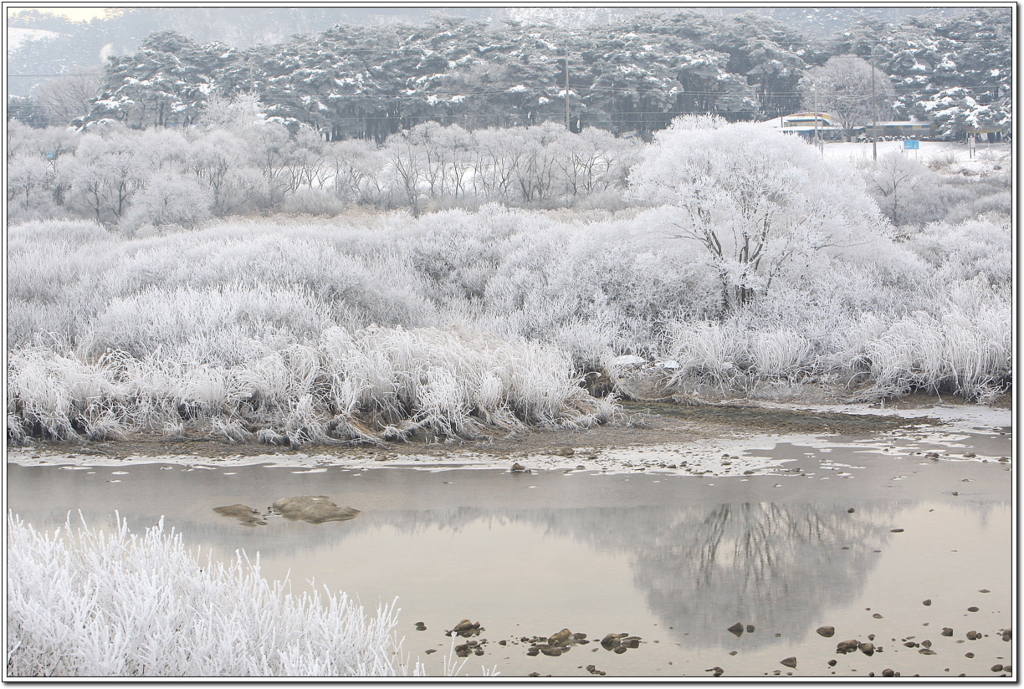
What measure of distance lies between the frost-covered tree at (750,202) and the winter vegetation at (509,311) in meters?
0.03

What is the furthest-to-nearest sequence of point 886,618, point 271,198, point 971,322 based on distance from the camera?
point 271,198
point 971,322
point 886,618

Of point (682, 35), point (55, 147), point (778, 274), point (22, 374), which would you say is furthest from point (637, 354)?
point (55, 147)

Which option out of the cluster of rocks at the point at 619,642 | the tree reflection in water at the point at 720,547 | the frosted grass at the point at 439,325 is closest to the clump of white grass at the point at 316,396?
the frosted grass at the point at 439,325

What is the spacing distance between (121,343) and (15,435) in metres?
2.63

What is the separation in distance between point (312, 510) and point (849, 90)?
771 inches

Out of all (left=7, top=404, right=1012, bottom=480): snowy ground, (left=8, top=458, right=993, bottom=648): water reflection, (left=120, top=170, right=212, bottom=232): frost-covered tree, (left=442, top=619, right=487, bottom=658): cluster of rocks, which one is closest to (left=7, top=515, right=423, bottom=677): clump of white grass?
(left=442, top=619, right=487, bottom=658): cluster of rocks

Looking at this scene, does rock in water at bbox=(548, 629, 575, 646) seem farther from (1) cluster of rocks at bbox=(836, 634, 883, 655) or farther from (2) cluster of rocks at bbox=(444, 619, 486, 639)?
(1) cluster of rocks at bbox=(836, 634, 883, 655)

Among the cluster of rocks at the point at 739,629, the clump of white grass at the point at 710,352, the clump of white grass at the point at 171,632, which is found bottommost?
the clump of white grass at the point at 710,352

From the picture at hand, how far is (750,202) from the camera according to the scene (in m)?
13.2

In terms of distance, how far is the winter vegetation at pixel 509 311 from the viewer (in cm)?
880

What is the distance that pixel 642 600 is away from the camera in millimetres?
4176

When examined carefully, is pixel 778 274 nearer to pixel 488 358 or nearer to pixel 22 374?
pixel 488 358

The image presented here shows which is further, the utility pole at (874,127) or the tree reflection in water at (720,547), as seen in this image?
the utility pole at (874,127)

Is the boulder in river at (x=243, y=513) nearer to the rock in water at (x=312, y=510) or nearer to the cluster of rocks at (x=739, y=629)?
the rock in water at (x=312, y=510)
